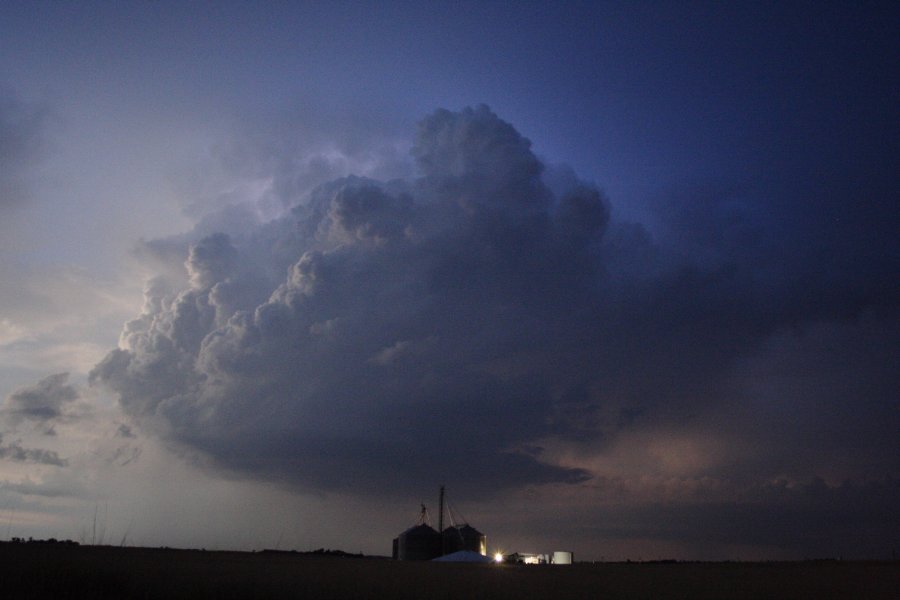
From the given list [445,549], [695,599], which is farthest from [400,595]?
[445,549]

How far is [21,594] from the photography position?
32.8 meters

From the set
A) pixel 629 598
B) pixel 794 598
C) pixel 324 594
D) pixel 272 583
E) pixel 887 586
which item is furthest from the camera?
pixel 887 586

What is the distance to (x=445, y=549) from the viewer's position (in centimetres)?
12475

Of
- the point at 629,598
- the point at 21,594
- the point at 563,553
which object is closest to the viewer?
the point at 21,594

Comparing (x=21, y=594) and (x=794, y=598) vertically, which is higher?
(x=21, y=594)

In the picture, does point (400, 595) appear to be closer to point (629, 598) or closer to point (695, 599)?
point (629, 598)

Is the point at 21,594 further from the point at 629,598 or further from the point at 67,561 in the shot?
the point at 629,598

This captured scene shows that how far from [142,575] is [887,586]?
223 ft

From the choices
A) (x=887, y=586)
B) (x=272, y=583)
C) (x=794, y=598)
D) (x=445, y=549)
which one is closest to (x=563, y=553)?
(x=445, y=549)

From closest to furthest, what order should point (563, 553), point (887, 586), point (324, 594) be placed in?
1. point (324, 594)
2. point (887, 586)
3. point (563, 553)

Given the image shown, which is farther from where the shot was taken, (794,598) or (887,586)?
(887,586)

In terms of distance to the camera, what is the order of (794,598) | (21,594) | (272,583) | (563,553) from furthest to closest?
(563,553), (794,598), (272,583), (21,594)

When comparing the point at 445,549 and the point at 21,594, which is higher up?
the point at 21,594

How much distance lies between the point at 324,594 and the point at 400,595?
15.0 feet
